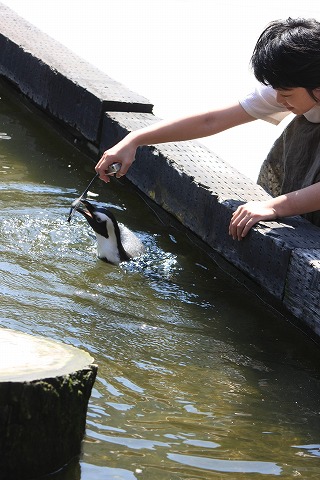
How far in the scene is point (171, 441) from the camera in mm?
3373

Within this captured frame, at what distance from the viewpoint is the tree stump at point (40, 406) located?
2900mm

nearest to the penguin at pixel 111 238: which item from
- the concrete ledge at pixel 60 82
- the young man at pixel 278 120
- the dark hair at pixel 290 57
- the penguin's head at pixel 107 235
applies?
the penguin's head at pixel 107 235

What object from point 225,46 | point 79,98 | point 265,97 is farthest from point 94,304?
point 225,46

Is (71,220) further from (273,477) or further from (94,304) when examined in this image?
(273,477)

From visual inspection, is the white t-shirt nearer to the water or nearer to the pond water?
the pond water

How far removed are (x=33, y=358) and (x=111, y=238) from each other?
223 cm

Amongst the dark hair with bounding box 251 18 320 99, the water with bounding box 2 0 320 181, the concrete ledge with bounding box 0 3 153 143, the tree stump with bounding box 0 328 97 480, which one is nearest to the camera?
the tree stump with bounding box 0 328 97 480

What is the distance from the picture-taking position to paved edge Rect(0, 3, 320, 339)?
455cm

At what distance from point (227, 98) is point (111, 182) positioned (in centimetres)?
270

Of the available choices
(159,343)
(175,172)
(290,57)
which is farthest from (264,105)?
(159,343)

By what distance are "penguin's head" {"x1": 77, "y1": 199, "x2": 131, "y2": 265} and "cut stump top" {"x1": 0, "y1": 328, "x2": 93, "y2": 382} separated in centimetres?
195

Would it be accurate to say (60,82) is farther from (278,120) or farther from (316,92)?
(316,92)

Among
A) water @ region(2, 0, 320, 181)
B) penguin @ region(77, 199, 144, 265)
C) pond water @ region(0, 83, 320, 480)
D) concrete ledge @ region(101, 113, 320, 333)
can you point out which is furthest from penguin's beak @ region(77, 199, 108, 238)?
water @ region(2, 0, 320, 181)

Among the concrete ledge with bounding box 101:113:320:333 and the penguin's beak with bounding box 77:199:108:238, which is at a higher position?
the concrete ledge with bounding box 101:113:320:333
